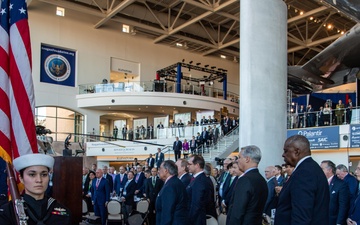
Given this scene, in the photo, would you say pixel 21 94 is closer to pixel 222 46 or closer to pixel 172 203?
pixel 172 203

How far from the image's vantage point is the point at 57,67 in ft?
91.9

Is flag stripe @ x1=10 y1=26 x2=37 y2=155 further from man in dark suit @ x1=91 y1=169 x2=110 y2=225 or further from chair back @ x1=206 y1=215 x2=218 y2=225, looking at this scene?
man in dark suit @ x1=91 y1=169 x2=110 y2=225

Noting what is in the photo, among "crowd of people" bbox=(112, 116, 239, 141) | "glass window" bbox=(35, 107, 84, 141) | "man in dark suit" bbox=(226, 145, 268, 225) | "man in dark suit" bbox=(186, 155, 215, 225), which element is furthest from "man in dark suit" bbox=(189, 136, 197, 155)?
"man in dark suit" bbox=(226, 145, 268, 225)

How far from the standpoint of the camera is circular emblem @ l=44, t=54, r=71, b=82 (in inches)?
1089

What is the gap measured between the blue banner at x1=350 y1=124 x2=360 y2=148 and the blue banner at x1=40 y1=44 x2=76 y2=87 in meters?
19.3

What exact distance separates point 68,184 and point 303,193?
2578 millimetres

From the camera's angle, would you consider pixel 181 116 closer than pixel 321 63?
No

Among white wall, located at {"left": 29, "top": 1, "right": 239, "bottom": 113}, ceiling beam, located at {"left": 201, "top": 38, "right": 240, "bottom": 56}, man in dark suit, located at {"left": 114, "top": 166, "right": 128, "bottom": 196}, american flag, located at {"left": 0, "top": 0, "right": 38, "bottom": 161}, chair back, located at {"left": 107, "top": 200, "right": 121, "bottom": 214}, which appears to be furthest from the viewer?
ceiling beam, located at {"left": 201, "top": 38, "right": 240, "bottom": 56}

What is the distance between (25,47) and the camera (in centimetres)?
352

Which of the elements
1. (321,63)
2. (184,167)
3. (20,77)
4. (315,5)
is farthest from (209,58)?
Result: (20,77)

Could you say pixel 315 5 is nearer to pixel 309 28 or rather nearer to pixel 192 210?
pixel 309 28

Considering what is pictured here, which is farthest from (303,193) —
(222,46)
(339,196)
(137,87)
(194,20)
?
(222,46)

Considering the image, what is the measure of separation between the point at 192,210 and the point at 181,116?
23.7 meters

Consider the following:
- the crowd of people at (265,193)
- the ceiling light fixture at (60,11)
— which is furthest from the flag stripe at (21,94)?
the ceiling light fixture at (60,11)
